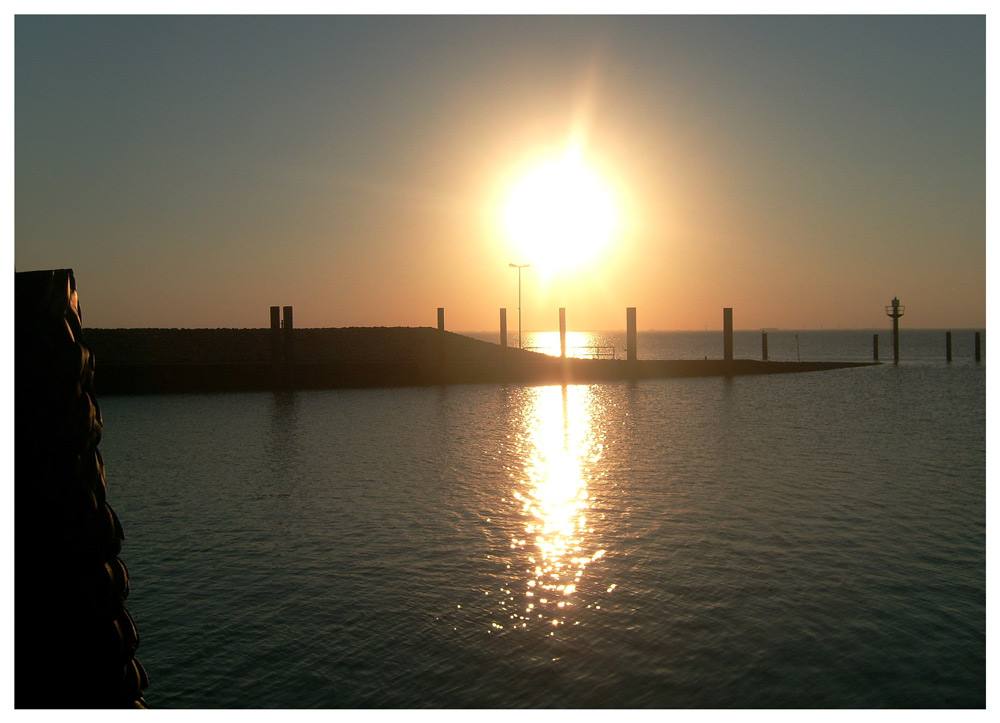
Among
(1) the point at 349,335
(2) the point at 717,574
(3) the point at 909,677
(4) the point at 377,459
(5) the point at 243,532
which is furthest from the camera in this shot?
(1) the point at 349,335

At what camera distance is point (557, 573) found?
987 cm

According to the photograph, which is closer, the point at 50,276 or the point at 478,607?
the point at 50,276

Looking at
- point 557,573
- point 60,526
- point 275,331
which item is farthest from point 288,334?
point 60,526

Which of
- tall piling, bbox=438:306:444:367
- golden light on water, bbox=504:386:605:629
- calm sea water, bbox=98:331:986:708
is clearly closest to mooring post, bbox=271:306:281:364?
tall piling, bbox=438:306:444:367

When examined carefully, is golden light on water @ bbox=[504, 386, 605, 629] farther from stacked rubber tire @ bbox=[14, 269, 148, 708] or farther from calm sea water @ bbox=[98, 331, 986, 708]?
stacked rubber tire @ bbox=[14, 269, 148, 708]

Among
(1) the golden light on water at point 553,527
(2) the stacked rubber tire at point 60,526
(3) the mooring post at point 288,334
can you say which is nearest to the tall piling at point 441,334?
(3) the mooring post at point 288,334

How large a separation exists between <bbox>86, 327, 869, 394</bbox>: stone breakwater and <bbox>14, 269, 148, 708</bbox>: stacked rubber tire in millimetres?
40622

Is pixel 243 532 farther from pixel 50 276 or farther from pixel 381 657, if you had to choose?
pixel 50 276

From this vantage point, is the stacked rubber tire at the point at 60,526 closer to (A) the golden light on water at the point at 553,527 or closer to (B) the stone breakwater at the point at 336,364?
(A) the golden light on water at the point at 553,527

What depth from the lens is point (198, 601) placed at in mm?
8859

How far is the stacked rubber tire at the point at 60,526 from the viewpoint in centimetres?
371

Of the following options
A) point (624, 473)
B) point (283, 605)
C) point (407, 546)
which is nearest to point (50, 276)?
point (283, 605)

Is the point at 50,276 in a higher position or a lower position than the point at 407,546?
higher

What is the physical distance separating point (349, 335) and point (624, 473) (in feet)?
134
